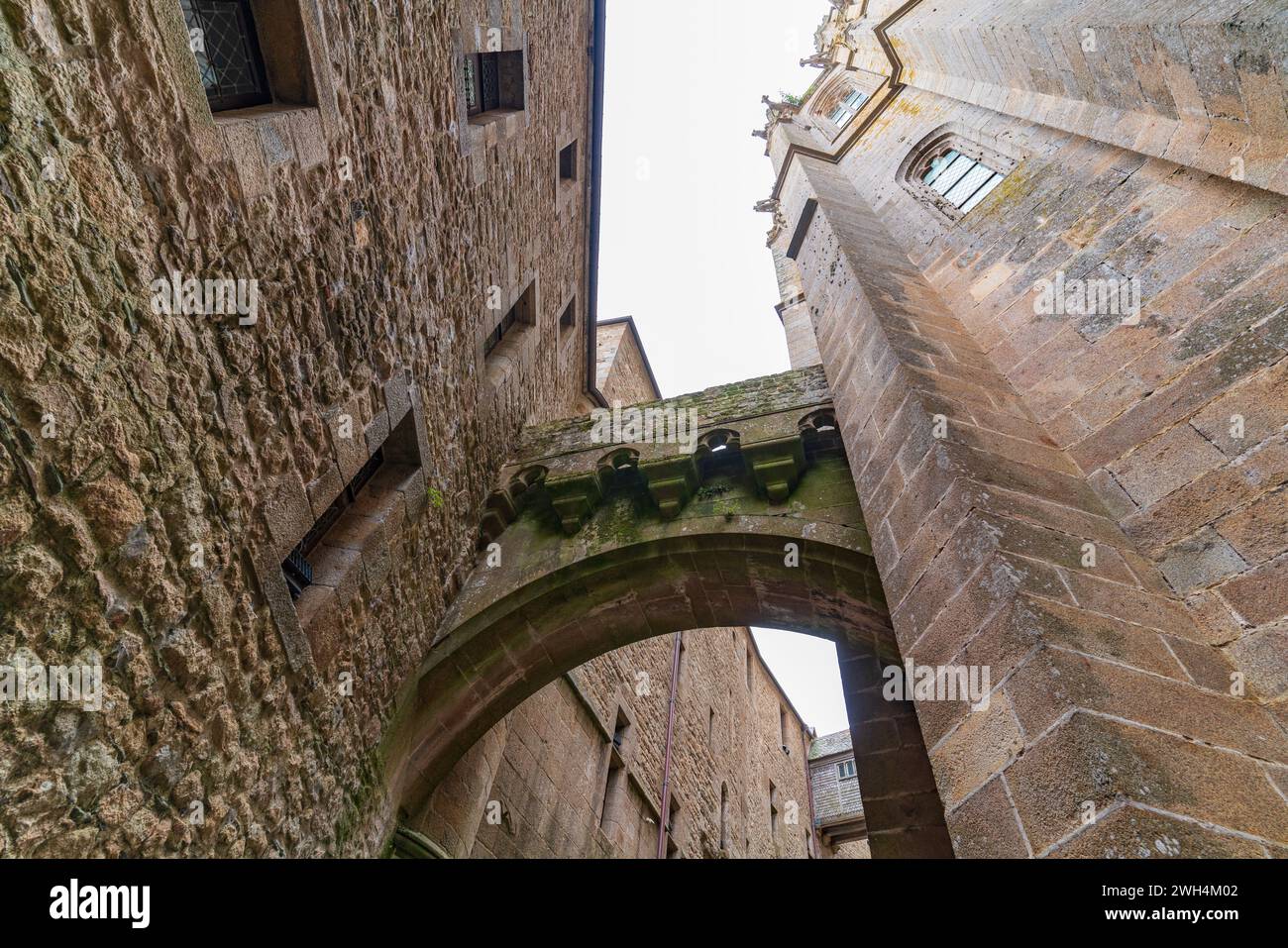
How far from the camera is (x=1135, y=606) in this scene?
2703 millimetres

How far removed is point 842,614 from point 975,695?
7.64 ft

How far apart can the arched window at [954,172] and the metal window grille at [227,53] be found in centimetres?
628

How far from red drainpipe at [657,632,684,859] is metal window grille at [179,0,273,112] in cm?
799

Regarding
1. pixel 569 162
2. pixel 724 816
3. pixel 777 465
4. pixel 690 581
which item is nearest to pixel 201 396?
pixel 690 581

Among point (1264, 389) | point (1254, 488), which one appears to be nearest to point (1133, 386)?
point (1264, 389)

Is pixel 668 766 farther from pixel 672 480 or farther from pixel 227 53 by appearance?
pixel 227 53

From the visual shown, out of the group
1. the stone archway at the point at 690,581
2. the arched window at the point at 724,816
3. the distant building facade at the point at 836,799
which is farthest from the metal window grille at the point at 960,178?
the distant building facade at the point at 836,799

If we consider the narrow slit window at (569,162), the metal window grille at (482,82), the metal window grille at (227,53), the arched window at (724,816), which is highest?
the narrow slit window at (569,162)

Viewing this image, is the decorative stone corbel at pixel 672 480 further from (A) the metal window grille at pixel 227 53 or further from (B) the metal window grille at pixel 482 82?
(A) the metal window grille at pixel 227 53

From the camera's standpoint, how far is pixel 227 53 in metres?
3.16

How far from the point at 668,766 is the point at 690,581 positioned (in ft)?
16.4

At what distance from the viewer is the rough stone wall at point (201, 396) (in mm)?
2062

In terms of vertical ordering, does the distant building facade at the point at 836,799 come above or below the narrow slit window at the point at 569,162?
below

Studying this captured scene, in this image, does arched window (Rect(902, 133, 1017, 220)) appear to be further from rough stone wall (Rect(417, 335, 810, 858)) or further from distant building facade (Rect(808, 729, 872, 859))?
distant building facade (Rect(808, 729, 872, 859))
